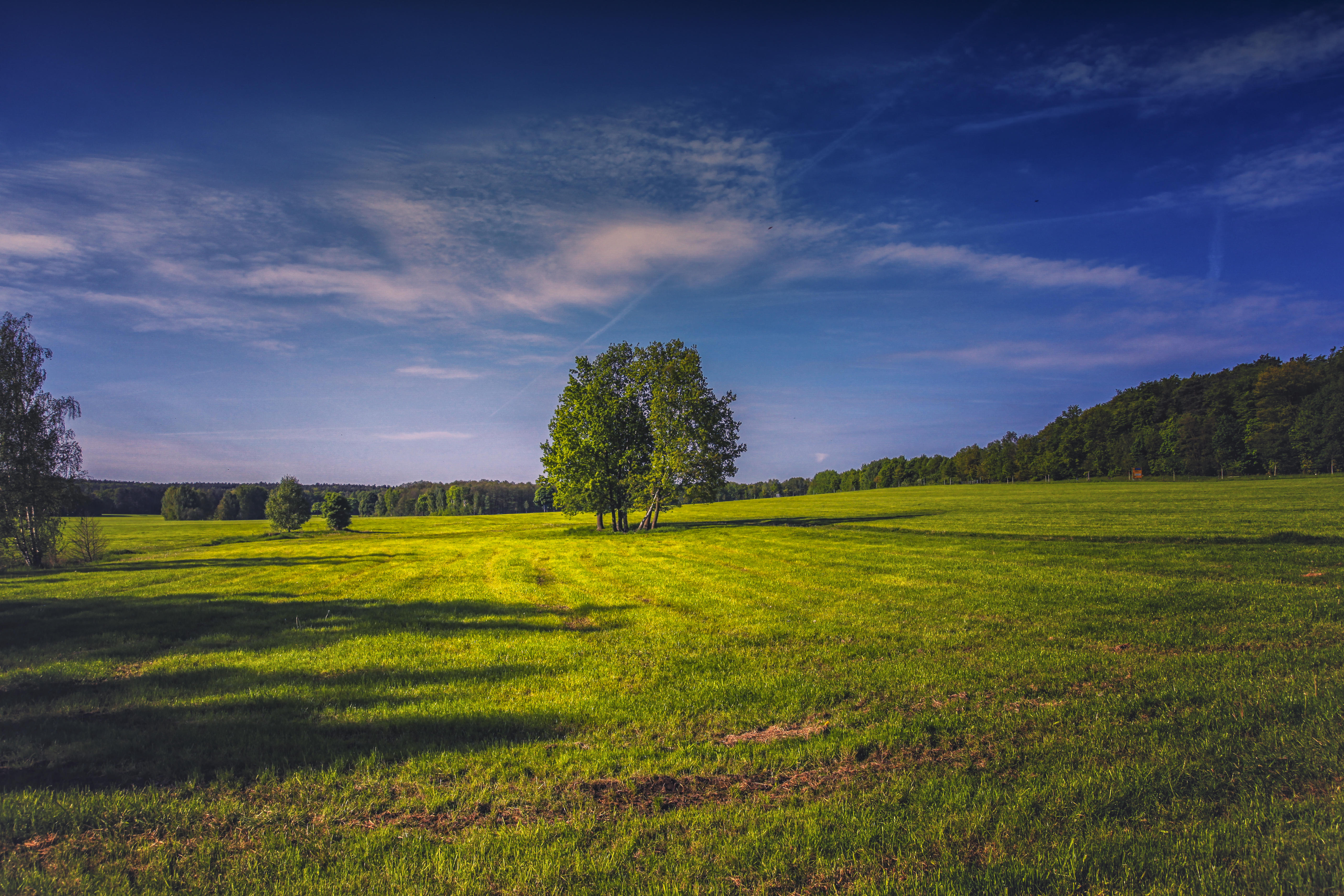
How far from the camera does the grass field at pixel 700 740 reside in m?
4.61

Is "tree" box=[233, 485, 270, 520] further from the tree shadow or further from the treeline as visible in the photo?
the tree shadow

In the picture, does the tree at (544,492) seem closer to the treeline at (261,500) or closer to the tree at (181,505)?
the treeline at (261,500)

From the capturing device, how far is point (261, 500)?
14800 cm

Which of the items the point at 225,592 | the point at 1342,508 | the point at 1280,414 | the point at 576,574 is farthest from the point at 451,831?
the point at 1280,414

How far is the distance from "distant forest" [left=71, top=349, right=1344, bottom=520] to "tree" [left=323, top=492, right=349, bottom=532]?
23402 mm

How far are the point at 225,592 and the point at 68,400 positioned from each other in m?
30.5

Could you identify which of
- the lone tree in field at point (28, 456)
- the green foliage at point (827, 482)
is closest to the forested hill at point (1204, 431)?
the green foliage at point (827, 482)

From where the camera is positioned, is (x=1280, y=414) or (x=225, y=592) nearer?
(x=225, y=592)

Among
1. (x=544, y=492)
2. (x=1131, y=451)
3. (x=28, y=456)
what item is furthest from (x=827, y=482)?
(x=28, y=456)

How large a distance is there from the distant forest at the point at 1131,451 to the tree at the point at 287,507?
19.8m

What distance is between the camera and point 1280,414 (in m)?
81.1

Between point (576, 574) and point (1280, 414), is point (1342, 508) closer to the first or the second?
point (576, 574)

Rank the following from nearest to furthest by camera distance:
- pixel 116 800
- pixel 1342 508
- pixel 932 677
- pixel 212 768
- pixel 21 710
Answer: pixel 116 800 < pixel 212 768 < pixel 21 710 < pixel 932 677 < pixel 1342 508

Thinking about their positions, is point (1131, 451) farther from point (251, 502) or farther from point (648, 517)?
point (251, 502)
